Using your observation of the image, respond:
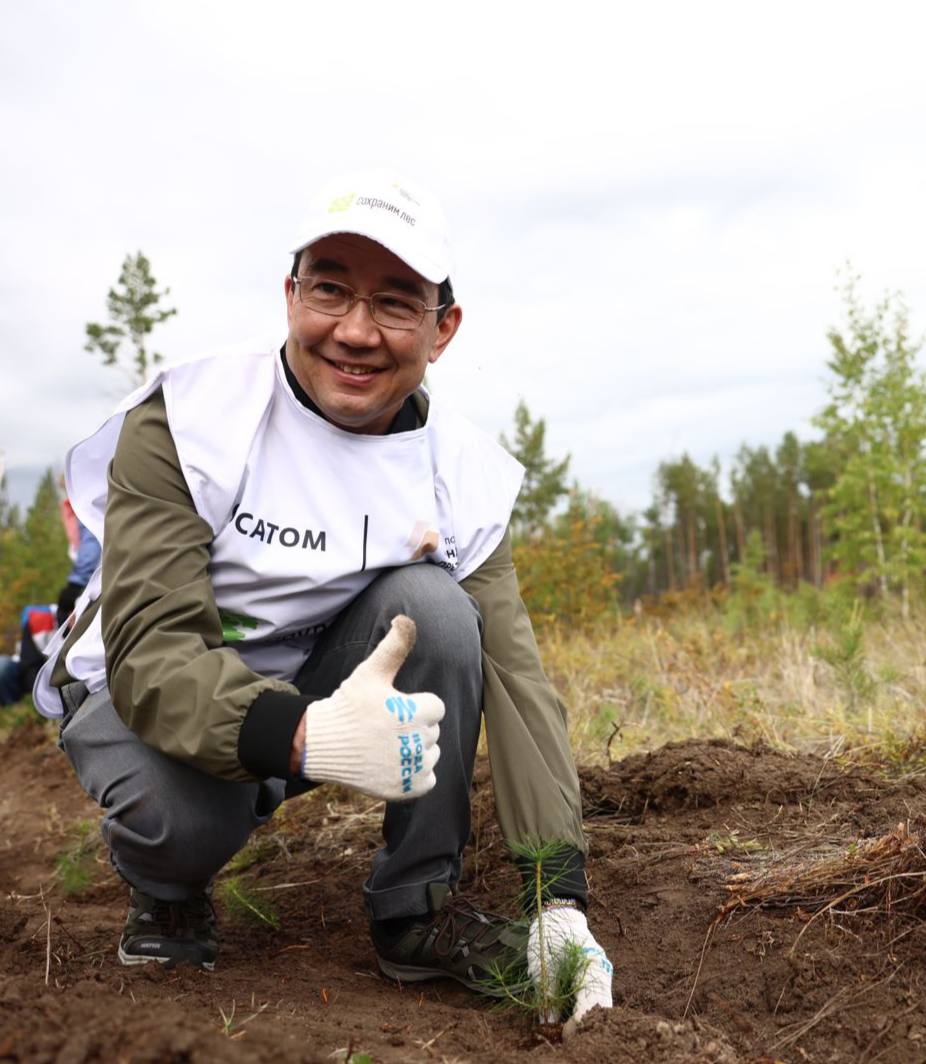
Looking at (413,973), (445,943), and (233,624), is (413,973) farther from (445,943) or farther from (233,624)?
(233,624)

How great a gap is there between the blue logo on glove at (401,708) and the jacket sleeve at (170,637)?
0.17 m

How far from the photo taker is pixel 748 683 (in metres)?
4.24

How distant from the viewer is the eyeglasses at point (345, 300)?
215 centimetres

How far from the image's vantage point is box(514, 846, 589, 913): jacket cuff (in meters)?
2.05

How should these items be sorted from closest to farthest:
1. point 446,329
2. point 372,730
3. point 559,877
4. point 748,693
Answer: point 372,730
point 559,877
point 446,329
point 748,693

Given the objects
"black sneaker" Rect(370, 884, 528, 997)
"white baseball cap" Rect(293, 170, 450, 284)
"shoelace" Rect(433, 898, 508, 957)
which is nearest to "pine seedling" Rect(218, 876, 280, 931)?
"black sneaker" Rect(370, 884, 528, 997)

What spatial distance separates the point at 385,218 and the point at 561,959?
151 cm

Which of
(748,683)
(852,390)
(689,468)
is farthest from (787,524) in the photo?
(748,683)

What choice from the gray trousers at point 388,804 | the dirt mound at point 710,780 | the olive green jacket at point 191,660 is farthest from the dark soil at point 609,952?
the olive green jacket at point 191,660

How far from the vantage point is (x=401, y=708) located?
1.68 metres

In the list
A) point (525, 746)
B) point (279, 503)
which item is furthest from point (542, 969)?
point (279, 503)

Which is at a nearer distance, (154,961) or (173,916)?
(154,961)

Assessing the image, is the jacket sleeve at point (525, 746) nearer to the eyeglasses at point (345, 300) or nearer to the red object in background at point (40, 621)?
the eyeglasses at point (345, 300)

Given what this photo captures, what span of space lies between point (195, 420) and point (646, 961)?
1477mm
